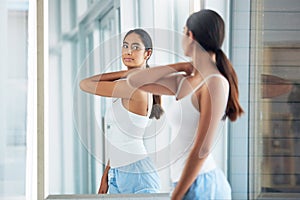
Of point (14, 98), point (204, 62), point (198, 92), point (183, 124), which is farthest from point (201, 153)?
point (14, 98)

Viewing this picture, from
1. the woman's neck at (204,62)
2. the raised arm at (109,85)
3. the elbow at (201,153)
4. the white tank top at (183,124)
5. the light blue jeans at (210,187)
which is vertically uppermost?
the woman's neck at (204,62)

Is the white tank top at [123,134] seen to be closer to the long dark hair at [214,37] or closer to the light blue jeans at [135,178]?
the light blue jeans at [135,178]

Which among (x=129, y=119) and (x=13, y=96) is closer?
(x=13, y=96)

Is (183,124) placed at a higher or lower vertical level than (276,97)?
lower

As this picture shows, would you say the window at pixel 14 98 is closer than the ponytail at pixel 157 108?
Yes

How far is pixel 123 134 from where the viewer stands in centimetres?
205

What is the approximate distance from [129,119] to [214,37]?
1.54 feet

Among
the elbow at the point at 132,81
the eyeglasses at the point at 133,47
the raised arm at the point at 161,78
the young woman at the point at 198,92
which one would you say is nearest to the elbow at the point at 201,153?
the young woman at the point at 198,92

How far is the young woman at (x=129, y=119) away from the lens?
6.70 feet

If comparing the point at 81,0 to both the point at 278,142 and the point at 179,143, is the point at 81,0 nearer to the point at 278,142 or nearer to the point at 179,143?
the point at 179,143

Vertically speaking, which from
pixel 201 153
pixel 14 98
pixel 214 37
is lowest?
pixel 201 153

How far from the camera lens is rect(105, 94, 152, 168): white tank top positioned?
2.04 metres

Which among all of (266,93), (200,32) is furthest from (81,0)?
(266,93)

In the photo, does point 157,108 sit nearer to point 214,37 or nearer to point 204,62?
point 204,62
